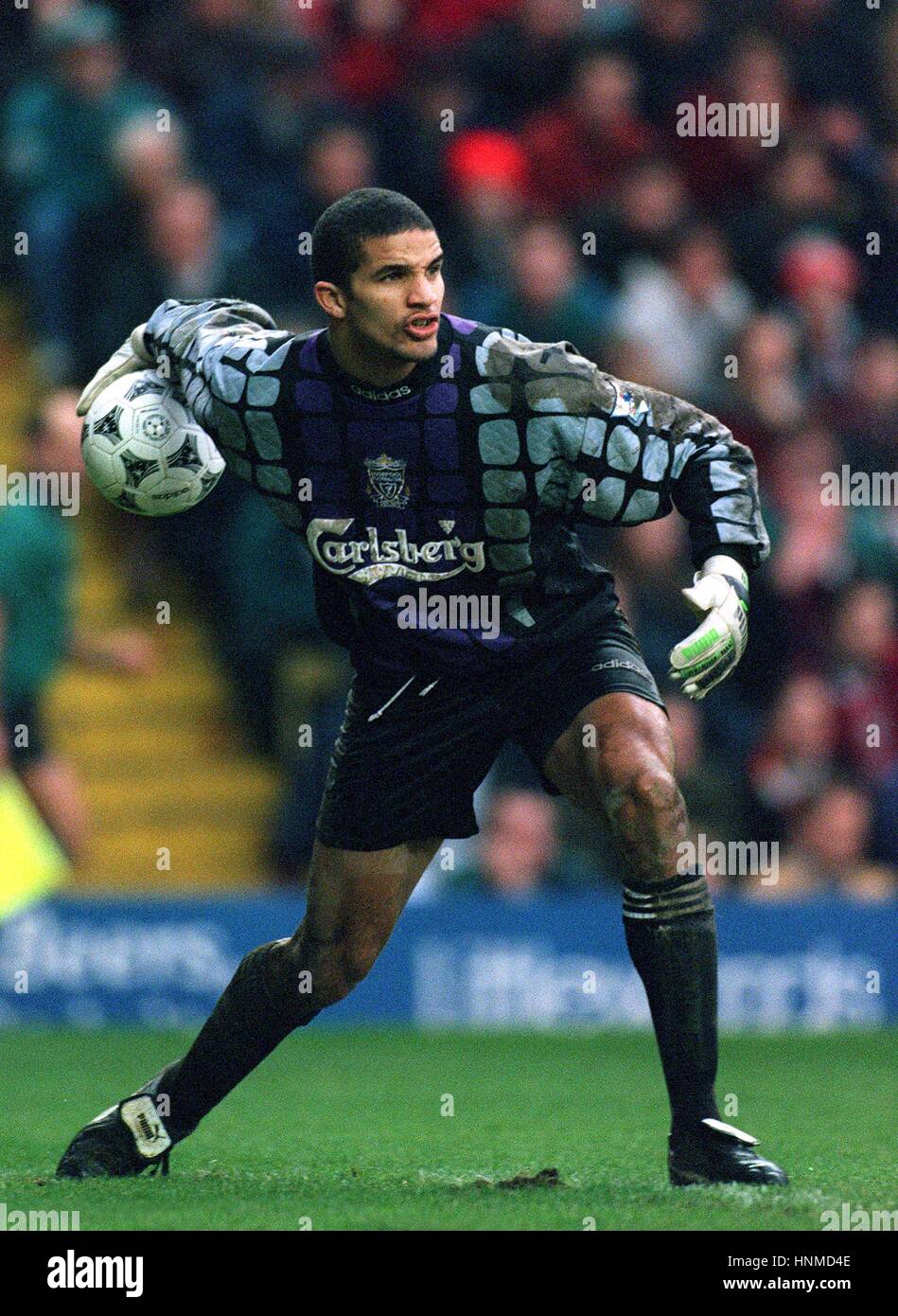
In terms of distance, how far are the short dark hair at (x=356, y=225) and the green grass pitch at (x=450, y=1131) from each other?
77.4 inches

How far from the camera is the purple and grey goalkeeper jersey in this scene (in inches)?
200

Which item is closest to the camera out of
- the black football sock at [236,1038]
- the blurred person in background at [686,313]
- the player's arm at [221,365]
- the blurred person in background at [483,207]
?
the player's arm at [221,365]

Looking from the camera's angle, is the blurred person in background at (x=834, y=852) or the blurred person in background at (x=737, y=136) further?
the blurred person in background at (x=737, y=136)

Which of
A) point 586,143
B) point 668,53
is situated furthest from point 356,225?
point 668,53

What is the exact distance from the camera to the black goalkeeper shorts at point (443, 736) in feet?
17.2

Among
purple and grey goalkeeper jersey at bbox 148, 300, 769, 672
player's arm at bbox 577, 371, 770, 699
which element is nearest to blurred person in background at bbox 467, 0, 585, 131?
purple and grey goalkeeper jersey at bbox 148, 300, 769, 672

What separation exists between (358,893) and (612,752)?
693 mm

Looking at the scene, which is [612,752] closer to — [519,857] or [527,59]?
[519,857]

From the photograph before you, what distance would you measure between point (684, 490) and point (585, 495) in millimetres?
210

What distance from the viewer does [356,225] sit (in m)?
5.04

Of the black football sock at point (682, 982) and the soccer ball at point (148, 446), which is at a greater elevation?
the soccer ball at point (148, 446)

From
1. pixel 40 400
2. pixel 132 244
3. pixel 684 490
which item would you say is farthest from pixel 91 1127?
pixel 40 400

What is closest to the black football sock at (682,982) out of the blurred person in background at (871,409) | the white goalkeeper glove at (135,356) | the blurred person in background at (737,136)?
the white goalkeeper glove at (135,356)

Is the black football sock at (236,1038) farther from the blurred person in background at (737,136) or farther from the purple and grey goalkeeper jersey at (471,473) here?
the blurred person in background at (737,136)
